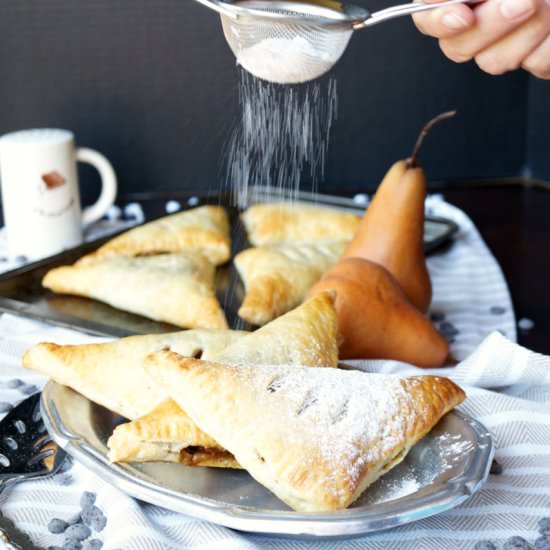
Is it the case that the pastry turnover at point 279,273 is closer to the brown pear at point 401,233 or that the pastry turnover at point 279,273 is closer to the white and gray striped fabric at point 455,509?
the brown pear at point 401,233

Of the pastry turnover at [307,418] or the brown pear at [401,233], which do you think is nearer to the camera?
the pastry turnover at [307,418]

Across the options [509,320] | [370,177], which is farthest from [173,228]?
[370,177]

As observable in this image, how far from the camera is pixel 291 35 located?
89cm

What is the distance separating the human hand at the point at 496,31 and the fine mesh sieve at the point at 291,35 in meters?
0.03

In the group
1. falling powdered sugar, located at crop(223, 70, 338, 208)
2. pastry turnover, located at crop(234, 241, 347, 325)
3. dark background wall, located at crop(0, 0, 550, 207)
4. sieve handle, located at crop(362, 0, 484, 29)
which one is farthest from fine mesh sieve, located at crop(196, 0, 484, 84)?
dark background wall, located at crop(0, 0, 550, 207)

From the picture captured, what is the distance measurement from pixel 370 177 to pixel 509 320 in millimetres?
765

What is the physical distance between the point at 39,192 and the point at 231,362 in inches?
28.1

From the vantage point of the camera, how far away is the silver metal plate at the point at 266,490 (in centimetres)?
59

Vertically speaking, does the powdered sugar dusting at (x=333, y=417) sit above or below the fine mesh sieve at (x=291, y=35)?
below

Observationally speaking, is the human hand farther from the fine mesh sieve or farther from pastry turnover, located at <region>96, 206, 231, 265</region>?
pastry turnover, located at <region>96, 206, 231, 265</region>

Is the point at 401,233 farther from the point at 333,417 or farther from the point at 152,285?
the point at 333,417

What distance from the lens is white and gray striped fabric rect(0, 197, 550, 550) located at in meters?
0.66

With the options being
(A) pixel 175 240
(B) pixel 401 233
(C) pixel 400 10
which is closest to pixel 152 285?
(A) pixel 175 240

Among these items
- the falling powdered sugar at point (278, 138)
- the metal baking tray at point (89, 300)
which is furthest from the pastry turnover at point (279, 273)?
the falling powdered sugar at point (278, 138)
